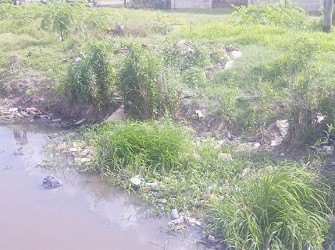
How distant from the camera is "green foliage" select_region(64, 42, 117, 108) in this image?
7414 mm

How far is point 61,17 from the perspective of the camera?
9852 mm

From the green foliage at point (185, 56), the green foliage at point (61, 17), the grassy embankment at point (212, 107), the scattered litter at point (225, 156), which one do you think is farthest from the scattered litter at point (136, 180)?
the green foliage at point (61, 17)

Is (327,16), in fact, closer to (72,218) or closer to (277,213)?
Answer: (277,213)

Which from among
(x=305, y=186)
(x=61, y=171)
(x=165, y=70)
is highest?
(x=165, y=70)

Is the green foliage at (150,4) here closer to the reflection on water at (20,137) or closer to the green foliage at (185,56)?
the green foliage at (185,56)

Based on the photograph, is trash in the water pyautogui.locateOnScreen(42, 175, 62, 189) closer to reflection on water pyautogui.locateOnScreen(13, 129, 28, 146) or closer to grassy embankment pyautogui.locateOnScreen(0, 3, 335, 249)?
grassy embankment pyautogui.locateOnScreen(0, 3, 335, 249)

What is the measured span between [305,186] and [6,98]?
597 cm

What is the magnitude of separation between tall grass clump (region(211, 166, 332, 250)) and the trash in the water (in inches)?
75.3

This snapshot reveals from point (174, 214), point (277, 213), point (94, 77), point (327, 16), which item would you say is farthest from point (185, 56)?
point (277, 213)

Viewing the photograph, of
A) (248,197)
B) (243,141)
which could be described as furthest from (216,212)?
(243,141)

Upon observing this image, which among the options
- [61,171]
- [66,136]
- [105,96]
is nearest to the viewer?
[61,171]

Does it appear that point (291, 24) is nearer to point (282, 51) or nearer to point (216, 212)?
point (282, 51)

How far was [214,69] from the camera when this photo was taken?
8.37 m

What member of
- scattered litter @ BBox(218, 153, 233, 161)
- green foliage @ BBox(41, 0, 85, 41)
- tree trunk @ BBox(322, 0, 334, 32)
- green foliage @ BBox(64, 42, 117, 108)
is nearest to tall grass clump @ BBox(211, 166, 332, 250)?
scattered litter @ BBox(218, 153, 233, 161)
